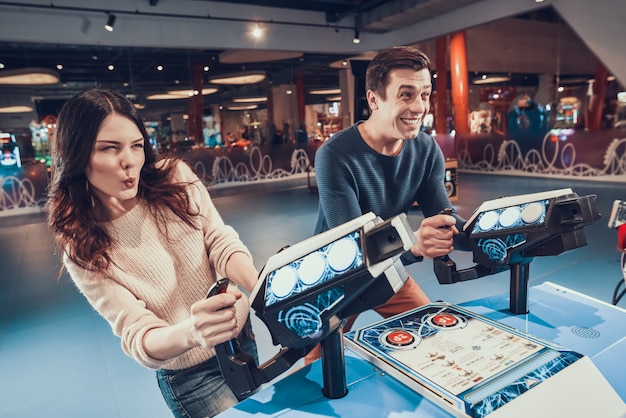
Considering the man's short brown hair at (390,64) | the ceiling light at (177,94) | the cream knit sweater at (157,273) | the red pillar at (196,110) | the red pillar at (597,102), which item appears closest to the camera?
the cream knit sweater at (157,273)

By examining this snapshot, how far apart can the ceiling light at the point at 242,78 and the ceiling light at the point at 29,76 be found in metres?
2.95

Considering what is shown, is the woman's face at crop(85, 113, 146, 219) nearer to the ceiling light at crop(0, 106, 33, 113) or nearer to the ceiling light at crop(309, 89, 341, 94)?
the ceiling light at crop(0, 106, 33, 113)

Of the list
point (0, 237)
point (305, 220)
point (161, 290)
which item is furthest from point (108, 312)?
point (0, 237)

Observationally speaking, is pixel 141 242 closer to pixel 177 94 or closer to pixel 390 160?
pixel 390 160

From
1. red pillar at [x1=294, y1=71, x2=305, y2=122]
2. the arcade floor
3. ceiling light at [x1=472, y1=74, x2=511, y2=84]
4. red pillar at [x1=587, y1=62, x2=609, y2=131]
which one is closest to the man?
the arcade floor

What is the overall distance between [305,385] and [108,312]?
0.48 meters

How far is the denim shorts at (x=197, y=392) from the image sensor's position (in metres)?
1.14

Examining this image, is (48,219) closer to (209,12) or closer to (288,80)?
(209,12)

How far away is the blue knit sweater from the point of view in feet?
4.65

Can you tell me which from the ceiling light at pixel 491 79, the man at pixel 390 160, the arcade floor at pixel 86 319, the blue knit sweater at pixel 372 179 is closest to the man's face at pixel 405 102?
the man at pixel 390 160

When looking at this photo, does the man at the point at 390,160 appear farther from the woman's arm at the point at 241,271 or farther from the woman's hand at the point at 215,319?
the woman's hand at the point at 215,319

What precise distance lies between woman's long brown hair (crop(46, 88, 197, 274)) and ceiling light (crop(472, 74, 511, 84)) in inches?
446

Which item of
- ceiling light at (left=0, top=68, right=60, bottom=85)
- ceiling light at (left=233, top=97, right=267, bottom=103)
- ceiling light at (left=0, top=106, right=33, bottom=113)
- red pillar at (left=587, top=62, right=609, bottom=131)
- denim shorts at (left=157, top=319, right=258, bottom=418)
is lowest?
denim shorts at (left=157, top=319, right=258, bottom=418)

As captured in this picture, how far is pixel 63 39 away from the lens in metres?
7.06
